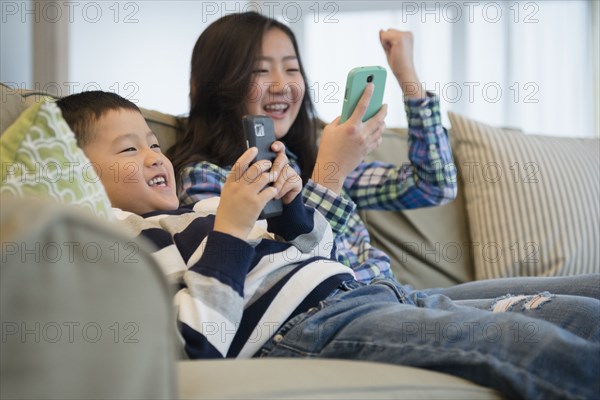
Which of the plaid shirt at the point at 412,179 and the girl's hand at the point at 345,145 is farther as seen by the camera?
the plaid shirt at the point at 412,179

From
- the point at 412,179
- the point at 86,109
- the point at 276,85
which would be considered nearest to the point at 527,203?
the point at 412,179

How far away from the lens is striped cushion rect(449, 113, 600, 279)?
193cm

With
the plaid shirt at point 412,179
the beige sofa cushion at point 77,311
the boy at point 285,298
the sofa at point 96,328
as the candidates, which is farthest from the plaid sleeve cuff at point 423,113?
the beige sofa cushion at point 77,311

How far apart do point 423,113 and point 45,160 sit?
1086mm

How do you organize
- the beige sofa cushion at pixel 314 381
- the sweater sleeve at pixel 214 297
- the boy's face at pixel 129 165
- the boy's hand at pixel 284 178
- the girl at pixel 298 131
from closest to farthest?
the beige sofa cushion at pixel 314 381
the sweater sleeve at pixel 214 297
the boy's hand at pixel 284 178
the boy's face at pixel 129 165
the girl at pixel 298 131

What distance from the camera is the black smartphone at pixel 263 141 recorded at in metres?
1.14

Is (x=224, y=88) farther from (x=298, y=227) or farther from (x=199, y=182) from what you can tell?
(x=298, y=227)

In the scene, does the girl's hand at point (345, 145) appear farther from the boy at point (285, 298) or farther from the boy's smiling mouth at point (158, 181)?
the boy's smiling mouth at point (158, 181)

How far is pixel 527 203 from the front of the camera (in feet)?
6.44

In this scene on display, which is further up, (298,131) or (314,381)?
(298,131)

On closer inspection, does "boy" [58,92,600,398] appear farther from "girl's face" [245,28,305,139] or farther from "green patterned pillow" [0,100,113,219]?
"girl's face" [245,28,305,139]

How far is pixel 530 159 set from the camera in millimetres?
1992

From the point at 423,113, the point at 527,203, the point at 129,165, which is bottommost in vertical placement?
the point at 527,203

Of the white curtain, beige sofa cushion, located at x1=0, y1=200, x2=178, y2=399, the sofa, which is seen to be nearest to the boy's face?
the sofa
